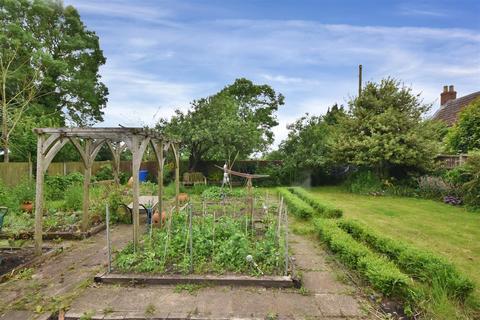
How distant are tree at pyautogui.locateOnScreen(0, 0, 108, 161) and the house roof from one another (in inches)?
813

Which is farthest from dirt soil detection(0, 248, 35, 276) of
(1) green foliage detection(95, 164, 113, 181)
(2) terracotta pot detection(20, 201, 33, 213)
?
(1) green foliage detection(95, 164, 113, 181)

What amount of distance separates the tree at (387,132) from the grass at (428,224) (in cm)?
186

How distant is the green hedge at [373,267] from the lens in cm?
319

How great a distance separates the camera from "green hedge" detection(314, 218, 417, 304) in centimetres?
319

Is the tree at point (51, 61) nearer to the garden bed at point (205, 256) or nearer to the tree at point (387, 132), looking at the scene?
the garden bed at point (205, 256)

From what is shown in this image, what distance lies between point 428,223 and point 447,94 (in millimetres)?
16370

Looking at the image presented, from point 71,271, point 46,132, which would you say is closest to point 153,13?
point 46,132

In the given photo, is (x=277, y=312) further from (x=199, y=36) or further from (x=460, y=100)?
(x=460, y=100)

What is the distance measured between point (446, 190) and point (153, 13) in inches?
421

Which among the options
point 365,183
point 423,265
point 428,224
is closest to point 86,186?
point 423,265

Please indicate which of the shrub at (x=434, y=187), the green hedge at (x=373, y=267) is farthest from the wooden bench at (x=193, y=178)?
the green hedge at (x=373, y=267)

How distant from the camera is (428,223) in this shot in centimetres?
712

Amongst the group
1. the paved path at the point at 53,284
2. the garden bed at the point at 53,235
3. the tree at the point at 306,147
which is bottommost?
the paved path at the point at 53,284

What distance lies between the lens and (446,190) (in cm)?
1040
